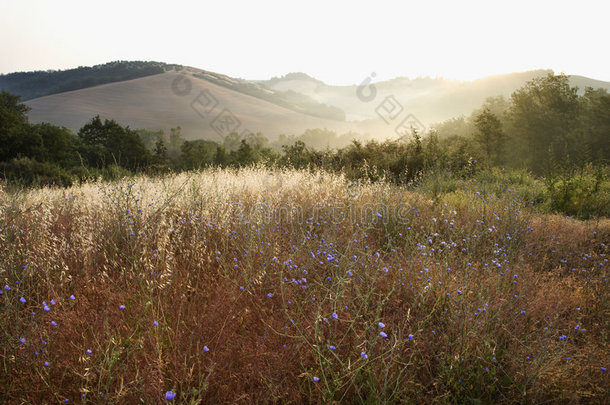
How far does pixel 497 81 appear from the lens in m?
79.9

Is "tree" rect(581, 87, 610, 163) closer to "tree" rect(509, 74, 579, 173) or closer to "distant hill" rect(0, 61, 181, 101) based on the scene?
"tree" rect(509, 74, 579, 173)

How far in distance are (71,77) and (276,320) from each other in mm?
98439

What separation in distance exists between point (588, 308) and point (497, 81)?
96.4 meters

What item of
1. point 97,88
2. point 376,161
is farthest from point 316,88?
point 376,161

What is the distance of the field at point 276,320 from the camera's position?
5.79 feet

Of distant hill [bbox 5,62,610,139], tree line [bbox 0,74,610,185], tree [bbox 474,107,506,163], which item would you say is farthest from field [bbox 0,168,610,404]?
distant hill [bbox 5,62,610,139]

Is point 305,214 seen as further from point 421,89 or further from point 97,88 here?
point 421,89

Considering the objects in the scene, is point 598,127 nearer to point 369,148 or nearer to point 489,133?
point 489,133

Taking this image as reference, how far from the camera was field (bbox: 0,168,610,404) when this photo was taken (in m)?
1.77

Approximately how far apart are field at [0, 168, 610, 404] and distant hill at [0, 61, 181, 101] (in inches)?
3389

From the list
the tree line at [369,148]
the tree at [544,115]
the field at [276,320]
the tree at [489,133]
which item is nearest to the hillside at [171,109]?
the tree line at [369,148]

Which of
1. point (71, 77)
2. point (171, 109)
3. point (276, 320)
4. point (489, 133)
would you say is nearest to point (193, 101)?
point (171, 109)

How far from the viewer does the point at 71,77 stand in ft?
248

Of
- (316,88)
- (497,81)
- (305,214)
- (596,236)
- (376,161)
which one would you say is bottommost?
(596,236)
